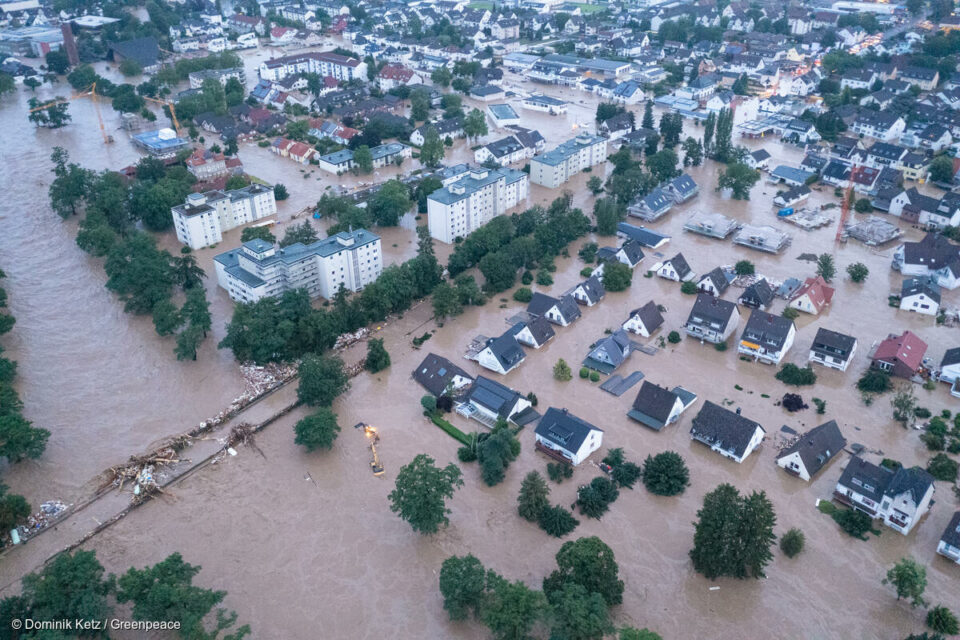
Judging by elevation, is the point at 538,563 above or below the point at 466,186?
below

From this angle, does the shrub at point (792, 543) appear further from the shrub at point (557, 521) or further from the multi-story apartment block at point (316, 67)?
the multi-story apartment block at point (316, 67)

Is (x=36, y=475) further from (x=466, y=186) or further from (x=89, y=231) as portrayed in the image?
(x=466, y=186)

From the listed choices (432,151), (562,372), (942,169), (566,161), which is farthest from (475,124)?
(942,169)

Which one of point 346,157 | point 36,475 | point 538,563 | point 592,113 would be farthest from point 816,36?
point 36,475

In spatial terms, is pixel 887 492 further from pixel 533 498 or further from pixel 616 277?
pixel 616 277

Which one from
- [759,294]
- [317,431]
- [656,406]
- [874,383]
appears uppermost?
[317,431]

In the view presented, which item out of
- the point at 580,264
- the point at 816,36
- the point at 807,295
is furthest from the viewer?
the point at 816,36
